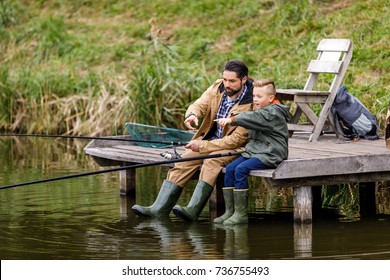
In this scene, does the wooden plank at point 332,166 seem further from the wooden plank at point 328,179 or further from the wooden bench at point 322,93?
the wooden bench at point 322,93

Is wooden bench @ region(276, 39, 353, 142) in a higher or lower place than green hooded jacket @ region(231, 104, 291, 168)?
higher

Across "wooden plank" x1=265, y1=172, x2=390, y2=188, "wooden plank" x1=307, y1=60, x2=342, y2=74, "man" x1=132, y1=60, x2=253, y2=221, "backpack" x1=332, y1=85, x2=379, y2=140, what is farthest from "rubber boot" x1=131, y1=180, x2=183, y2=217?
"wooden plank" x1=307, y1=60, x2=342, y2=74

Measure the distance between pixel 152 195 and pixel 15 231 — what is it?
232 cm

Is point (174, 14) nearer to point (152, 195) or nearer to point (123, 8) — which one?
point (123, 8)

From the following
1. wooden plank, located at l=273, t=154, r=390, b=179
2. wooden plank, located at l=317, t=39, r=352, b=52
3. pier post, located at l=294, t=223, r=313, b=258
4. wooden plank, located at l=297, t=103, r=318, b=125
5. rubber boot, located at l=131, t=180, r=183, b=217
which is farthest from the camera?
wooden plank, located at l=317, t=39, r=352, b=52

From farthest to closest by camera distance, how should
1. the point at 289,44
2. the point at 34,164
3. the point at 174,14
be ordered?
the point at 174,14 < the point at 289,44 < the point at 34,164

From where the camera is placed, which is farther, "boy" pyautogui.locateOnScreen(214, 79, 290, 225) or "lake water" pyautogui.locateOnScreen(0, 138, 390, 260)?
"boy" pyautogui.locateOnScreen(214, 79, 290, 225)

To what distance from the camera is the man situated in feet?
31.7

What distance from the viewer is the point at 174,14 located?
2189 cm

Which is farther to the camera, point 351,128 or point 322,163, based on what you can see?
point 351,128

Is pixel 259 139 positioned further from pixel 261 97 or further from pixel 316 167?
pixel 316 167

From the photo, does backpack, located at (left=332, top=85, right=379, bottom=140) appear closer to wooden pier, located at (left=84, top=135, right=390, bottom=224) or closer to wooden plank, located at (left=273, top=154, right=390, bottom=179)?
wooden pier, located at (left=84, top=135, right=390, bottom=224)

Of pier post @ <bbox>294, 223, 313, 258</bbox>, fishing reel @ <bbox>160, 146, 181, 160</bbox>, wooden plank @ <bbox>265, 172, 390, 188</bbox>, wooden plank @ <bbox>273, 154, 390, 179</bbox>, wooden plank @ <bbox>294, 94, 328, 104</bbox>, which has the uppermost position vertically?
wooden plank @ <bbox>294, 94, 328, 104</bbox>

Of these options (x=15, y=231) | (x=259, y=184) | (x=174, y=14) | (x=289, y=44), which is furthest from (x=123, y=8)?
(x=15, y=231)
